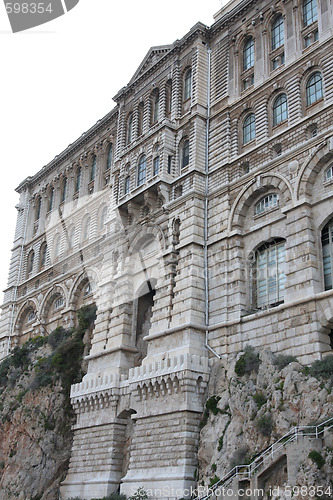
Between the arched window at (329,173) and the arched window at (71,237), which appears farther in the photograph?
the arched window at (71,237)

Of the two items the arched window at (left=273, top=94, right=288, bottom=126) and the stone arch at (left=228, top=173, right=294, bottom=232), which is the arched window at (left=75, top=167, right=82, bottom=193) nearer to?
the stone arch at (left=228, top=173, right=294, bottom=232)

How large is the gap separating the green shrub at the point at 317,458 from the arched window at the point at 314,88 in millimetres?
18502

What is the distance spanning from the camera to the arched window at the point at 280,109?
1344 inches

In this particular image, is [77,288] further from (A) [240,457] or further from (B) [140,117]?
(A) [240,457]

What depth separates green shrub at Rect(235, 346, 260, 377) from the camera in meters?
28.8

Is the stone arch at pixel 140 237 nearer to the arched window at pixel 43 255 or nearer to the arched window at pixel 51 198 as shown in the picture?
the arched window at pixel 43 255

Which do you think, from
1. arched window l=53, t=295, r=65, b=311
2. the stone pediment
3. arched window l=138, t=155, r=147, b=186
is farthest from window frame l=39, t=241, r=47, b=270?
the stone pediment

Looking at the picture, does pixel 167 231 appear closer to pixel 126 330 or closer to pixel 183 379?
pixel 126 330

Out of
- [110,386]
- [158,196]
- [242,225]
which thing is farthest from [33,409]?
[242,225]

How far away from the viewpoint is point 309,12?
115 feet

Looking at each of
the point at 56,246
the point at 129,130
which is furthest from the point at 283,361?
the point at 56,246

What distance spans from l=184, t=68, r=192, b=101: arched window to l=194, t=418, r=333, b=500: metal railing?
24.4 meters

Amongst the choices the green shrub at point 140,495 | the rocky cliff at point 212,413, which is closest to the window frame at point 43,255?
the rocky cliff at point 212,413

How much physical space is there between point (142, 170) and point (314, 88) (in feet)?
43.5
